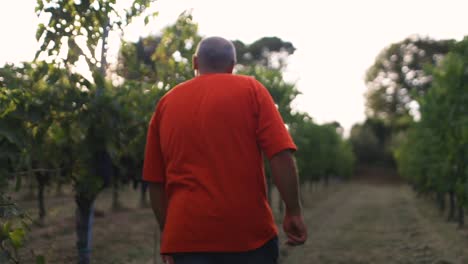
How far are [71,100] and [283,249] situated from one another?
593cm

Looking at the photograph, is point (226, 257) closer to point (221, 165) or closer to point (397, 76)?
point (221, 165)

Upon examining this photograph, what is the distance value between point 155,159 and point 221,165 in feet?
1.34

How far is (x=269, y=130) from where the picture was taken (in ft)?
8.98

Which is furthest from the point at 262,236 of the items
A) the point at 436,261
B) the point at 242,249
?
the point at 436,261

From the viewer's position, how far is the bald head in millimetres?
2920

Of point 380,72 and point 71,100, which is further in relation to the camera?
point 380,72

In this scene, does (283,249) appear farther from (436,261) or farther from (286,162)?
(286,162)

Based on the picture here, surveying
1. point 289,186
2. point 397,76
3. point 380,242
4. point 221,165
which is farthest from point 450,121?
point 397,76

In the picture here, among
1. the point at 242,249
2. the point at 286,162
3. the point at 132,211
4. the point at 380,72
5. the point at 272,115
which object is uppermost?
the point at 380,72

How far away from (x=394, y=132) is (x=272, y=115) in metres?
72.6

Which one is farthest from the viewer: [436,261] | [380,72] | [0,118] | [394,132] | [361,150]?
[361,150]

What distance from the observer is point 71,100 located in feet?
21.7

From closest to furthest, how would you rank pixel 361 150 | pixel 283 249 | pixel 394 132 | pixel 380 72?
pixel 283 249, pixel 380 72, pixel 394 132, pixel 361 150

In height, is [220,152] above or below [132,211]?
above
